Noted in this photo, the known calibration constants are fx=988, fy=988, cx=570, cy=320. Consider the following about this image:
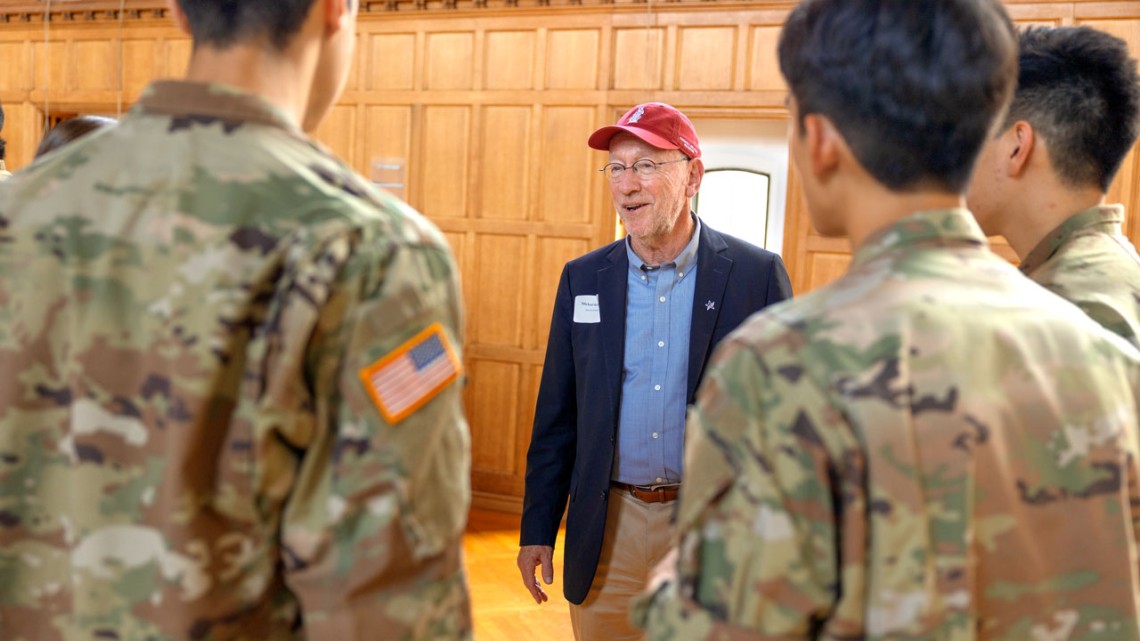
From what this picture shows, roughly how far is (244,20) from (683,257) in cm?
189

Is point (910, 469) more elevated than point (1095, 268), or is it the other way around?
point (1095, 268)

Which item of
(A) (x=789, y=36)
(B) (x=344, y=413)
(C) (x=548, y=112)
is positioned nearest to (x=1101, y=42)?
(A) (x=789, y=36)

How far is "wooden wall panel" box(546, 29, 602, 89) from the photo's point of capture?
666 cm

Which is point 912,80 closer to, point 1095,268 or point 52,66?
point 1095,268

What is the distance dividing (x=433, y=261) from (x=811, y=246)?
5.28 m

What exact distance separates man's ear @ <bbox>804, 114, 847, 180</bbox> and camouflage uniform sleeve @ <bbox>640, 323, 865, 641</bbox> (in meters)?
0.25

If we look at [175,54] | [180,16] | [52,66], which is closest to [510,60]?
[175,54]

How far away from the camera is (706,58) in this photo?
6.38 metres

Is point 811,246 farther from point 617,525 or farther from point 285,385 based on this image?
point 285,385

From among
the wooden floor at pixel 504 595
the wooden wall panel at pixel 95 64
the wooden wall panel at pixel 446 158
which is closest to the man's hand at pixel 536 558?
the wooden floor at pixel 504 595

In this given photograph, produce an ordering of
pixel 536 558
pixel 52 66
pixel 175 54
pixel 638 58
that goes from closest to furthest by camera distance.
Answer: pixel 536 558 < pixel 638 58 < pixel 175 54 < pixel 52 66

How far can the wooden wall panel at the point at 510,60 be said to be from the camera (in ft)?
22.5

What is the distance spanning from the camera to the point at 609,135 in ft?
10.5

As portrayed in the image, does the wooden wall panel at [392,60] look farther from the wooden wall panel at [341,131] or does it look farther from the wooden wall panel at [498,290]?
the wooden wall panel at [498,290]
